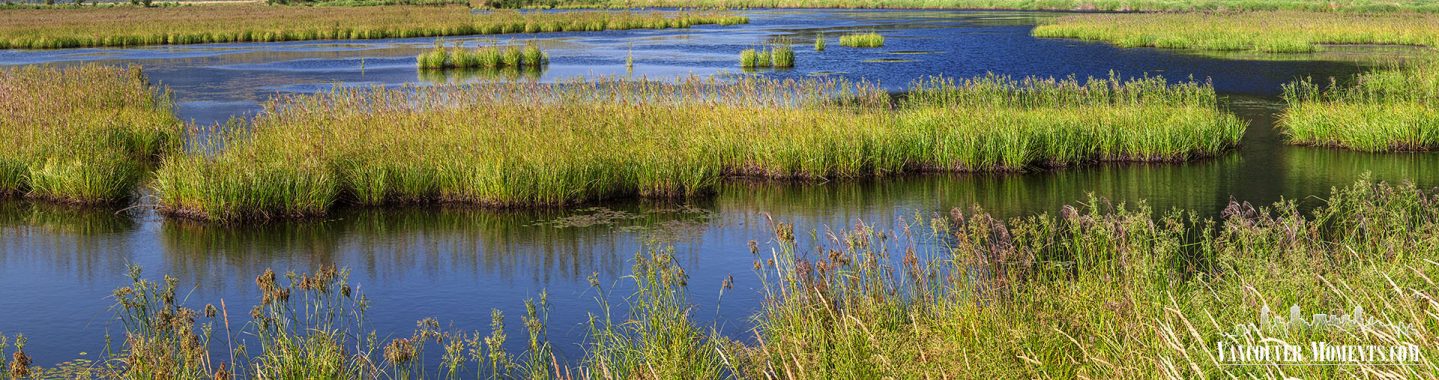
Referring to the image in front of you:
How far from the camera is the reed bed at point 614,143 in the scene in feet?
47.1

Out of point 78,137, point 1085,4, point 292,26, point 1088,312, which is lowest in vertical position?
point 1088,312

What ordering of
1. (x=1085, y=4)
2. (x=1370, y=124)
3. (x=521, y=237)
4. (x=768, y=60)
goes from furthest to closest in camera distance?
1. (x=1085, y=4)
2. (x=768, y=60)
3. (x=1370, y=124)
4. (x=521, y=237)

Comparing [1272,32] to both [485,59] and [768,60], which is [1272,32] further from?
[485,59]

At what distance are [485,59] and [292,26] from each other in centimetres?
2322

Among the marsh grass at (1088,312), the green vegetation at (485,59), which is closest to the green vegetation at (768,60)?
the green vegetation at (485,59)

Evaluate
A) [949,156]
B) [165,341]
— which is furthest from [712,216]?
[165,341]

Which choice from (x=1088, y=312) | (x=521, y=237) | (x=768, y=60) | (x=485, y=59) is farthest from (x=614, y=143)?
(x=485, y=59)

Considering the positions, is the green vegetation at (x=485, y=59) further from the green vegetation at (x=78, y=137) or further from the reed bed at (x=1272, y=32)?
the reed bed at (x=1272, y=32)

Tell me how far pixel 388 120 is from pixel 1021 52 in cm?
2794

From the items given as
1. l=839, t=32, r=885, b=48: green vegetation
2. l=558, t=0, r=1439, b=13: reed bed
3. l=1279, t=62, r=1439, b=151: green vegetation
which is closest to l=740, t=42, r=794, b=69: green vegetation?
Result: l=839, t=32, r=885, b=48: green vegetation

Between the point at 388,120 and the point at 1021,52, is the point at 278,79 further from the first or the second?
the point at 1021,52

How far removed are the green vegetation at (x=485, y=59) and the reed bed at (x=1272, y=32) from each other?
19.8 metres

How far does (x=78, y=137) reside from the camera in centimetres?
1595

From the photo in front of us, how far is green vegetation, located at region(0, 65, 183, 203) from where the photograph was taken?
15008 mm
